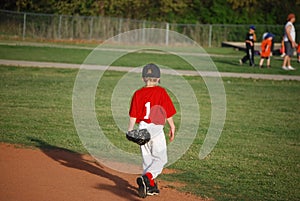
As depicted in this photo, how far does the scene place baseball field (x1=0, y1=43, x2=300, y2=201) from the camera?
8.81m

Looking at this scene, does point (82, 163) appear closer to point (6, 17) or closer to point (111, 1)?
point (6, 17)

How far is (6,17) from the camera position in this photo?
4822cm

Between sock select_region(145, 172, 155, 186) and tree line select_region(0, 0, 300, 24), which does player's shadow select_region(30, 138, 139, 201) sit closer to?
sock select_region(145, 172, 155, 186)

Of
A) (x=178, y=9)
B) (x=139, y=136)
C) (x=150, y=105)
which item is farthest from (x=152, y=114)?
(x=178, y=9)

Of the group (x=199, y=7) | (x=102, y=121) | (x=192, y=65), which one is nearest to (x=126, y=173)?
(x=102, y=121)

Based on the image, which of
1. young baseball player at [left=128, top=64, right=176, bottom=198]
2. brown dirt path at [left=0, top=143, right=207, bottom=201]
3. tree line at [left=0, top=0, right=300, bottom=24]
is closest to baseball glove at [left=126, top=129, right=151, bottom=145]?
young baseball player at [left=128, top=64, right=176, bottom=198]

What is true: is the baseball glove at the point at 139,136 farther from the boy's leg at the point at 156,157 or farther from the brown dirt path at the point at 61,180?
the brown dirt path at the point at 61,180

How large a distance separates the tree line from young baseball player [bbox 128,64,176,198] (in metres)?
47.9

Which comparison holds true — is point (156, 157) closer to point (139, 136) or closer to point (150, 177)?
point (150, 177)

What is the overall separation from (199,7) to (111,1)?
29.9 ft

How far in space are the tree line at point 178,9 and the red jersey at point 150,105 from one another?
47.9 meters

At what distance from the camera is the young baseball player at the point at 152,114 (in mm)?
7633

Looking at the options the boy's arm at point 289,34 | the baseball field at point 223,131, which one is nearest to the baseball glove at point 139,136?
the baseball field at point 223,131

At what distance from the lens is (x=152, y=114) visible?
770 cm
